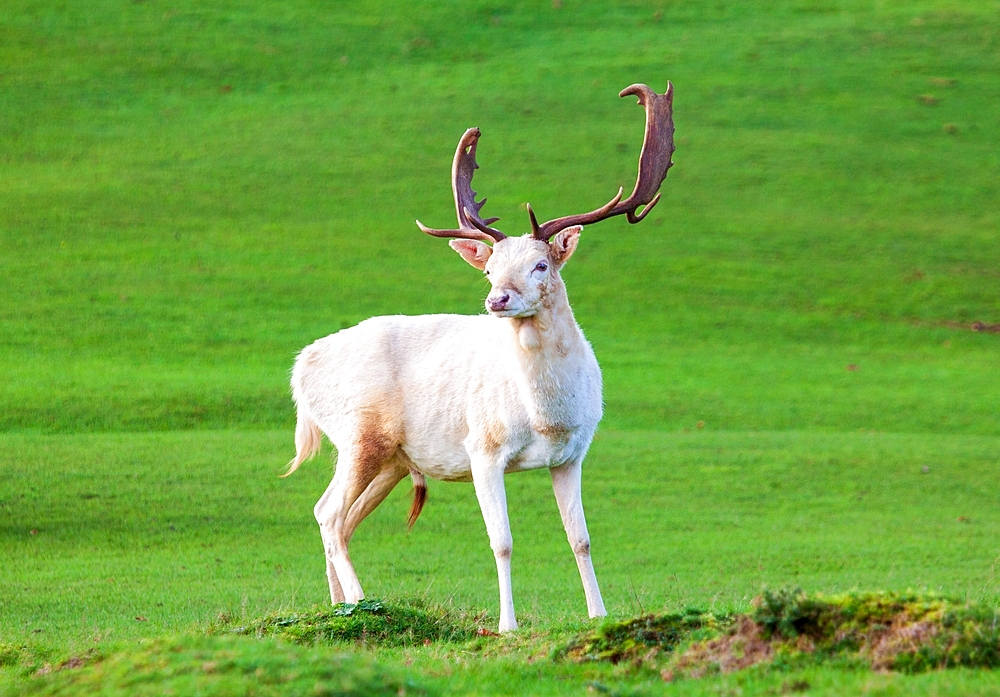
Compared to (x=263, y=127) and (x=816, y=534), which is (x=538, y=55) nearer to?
(x=263, y=127)

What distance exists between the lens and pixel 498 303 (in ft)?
26.3

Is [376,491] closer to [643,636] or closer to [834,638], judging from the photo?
[643,636]

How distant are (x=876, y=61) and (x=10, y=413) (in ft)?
86.3

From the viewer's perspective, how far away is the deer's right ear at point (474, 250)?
8.91 m

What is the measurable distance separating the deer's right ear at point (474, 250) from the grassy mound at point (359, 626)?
2.53 m

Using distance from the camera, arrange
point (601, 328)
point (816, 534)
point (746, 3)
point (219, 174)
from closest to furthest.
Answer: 1. point (816, 534)
2. point (601, 328)
3. point (219, 174)
4. point (746, 3)

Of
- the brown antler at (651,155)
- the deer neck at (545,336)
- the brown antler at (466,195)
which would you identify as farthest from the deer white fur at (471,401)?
the brown antler at (651,155)

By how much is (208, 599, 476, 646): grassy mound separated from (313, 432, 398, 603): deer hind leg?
3.87 feet

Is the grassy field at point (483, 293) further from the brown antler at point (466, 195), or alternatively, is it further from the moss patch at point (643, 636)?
the brown antler at point (466, 195)

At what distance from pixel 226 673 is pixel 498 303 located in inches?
125

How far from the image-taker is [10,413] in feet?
61.5

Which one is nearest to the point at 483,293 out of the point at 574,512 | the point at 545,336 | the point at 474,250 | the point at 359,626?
the point at 474,250

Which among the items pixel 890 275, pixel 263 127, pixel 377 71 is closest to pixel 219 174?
pixel 263 127

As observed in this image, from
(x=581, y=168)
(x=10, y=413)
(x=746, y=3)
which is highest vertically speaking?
(x=746, y=3)
